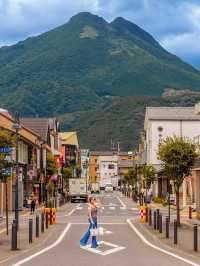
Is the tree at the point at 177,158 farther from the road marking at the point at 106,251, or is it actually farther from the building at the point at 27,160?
the building at the point at 27,160

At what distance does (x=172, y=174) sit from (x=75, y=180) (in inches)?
2054

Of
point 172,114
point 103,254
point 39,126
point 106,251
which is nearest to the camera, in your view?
point 103,254

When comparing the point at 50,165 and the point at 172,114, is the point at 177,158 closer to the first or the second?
the point at 50,165

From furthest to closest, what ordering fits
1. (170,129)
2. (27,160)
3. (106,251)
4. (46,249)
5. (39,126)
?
(39,126), (170,129), (27,160), (46,249), (106,251)

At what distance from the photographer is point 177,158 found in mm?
36469

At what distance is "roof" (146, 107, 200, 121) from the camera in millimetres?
96062

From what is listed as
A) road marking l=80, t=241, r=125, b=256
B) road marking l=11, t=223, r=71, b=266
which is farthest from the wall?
road marking l=80, t=241, r=125, b=256

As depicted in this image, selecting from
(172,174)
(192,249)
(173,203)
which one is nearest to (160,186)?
(173,203)

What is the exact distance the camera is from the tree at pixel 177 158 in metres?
36.6

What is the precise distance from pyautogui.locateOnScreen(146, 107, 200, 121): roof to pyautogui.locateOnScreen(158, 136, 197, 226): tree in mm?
57396

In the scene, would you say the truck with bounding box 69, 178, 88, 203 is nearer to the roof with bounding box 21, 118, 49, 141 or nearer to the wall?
the roof with bounding box 21, 118, 49, 141

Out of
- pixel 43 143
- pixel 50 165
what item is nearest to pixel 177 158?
pixel 43 143

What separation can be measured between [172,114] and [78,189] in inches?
751

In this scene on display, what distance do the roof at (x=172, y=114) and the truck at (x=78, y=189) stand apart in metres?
14.8
